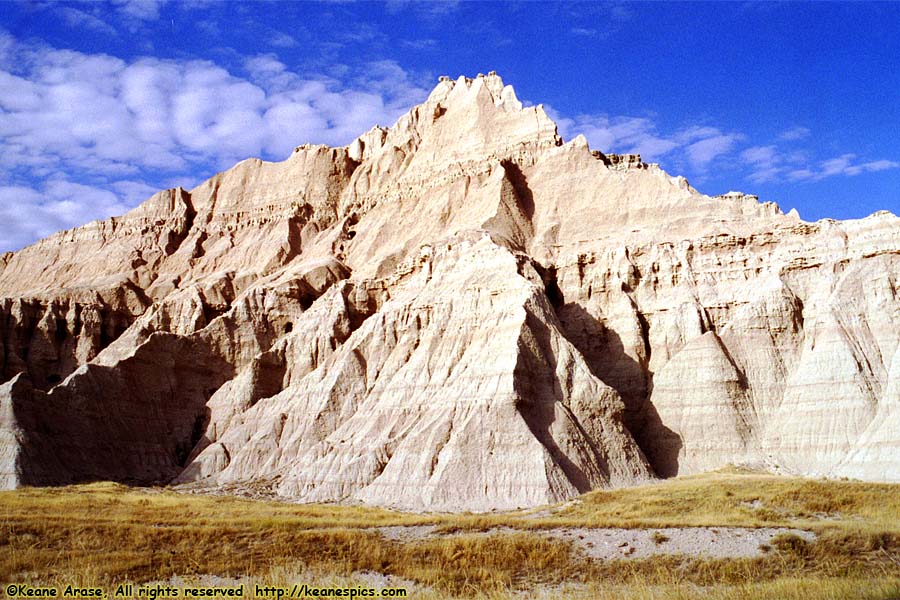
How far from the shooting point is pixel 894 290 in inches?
2173

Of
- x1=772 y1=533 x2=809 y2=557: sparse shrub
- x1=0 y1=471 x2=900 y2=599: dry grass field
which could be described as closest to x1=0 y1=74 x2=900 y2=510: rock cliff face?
x1=0 y1=471 x2=900 y2=599: dry grass field

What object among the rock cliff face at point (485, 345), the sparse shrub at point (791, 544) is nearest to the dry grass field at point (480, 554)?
the sparse shrub at point (791, 544)

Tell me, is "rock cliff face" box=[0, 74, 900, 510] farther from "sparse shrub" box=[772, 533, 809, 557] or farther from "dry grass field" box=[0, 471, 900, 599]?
"sparse shrub" box=[772, 533, 809, 557]

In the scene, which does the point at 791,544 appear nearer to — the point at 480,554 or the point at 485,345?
the point at 480,554

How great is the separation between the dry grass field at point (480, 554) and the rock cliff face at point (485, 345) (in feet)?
55.3

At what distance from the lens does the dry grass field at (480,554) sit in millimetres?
19000

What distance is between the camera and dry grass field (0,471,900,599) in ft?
62.3

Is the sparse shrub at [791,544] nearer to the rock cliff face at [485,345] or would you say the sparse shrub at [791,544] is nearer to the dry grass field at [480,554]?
the dry grass field at [480,554]

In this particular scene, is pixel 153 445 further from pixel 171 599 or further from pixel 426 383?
pixel 171 599

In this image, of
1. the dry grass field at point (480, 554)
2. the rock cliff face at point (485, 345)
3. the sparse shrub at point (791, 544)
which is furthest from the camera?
the rock cliff face at point (485, 345)

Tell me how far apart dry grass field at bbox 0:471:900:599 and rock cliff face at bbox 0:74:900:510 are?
16.8 metres

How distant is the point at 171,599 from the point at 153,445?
5507 cm

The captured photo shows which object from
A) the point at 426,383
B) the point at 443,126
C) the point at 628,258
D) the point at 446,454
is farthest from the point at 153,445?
the point at 443,126

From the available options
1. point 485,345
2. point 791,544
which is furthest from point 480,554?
point 485,345
